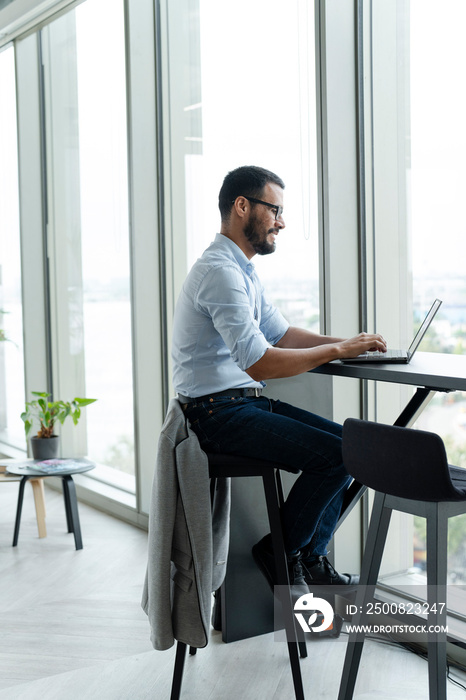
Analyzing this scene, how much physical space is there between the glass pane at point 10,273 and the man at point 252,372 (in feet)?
12.0

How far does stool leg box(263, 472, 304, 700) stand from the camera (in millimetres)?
2211

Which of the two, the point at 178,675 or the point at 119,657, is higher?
the point at 178,675

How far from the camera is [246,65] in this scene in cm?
344

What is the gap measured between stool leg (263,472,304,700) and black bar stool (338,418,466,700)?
0.40 meters

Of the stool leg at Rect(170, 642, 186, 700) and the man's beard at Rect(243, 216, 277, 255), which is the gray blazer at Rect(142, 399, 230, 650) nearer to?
the stool leg at Rect(170, 642, 186, 700)

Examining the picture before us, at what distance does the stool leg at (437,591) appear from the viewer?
1.69 metres

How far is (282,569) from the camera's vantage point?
225 cm

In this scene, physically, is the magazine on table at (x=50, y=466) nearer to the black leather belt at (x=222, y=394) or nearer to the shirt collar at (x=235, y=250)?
the black leather belt at (x=222, y=394)

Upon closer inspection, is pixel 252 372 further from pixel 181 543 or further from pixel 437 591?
pixel 437 591

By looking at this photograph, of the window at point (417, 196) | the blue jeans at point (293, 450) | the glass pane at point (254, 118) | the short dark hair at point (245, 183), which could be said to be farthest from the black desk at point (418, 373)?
the glass pane at point (254, 118)

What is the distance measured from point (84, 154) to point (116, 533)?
7.49 ft

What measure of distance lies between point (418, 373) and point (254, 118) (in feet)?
6.52

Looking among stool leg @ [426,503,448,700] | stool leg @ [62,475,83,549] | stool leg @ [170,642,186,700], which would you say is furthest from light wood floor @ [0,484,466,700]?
stool leg @ [426,503,448,700]

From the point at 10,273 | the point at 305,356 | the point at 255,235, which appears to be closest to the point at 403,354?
the point at 305,356
